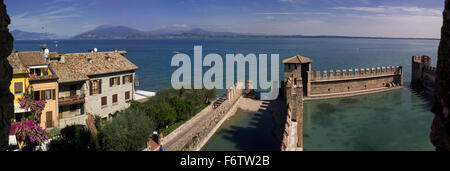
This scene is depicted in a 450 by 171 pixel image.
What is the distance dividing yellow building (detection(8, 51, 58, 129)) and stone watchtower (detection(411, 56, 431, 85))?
36.4 m

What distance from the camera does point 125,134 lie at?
15898mm

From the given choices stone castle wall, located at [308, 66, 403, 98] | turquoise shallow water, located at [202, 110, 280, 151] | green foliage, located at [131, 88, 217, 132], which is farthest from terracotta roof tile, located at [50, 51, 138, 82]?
stone castle wall, located at [308, 66, 403, 98]

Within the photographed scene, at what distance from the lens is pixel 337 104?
3016cm

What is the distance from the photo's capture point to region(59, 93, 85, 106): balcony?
2014cm

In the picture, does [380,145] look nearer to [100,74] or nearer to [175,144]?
[175,144]

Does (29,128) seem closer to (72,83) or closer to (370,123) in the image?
(72,83)

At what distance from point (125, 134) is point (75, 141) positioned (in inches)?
99.2

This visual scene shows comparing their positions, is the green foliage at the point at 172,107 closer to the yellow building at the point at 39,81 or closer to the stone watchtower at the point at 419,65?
the yellow building at the point at 39,81

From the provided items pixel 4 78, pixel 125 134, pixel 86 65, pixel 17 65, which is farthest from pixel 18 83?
pixel 4 78

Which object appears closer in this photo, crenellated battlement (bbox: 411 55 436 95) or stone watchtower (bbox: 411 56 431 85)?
crenellated battlement (bbox: 411 55 436 95)

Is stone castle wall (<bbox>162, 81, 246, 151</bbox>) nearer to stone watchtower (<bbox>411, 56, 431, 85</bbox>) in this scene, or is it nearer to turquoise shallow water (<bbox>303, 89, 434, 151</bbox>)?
turquoise shallow water (<bbox>303, 89, 434, 151</bbox>)

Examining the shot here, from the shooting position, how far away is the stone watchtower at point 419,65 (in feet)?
119
